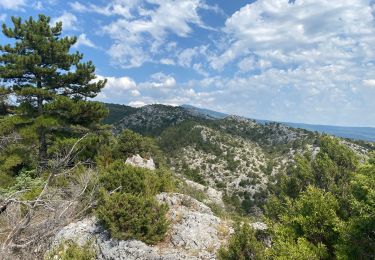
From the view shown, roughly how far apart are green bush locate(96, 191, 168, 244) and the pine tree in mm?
12030

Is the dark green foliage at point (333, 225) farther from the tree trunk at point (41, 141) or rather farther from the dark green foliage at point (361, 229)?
the tree trunk at point (41, 141)

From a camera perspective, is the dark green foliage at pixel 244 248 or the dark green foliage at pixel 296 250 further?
the dark green foliage at pixel 244 248

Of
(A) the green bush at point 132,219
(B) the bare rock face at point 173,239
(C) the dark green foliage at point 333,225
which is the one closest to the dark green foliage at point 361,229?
(C) the dark green foliage at point 333,225

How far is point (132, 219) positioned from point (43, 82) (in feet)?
53.3

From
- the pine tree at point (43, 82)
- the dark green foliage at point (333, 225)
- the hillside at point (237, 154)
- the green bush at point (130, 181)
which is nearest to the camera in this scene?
the dark green foliage at point (333, 225)

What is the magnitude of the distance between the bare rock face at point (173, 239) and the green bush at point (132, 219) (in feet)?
0.91

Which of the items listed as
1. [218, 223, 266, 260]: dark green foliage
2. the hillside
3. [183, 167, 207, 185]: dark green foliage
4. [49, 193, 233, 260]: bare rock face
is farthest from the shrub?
[183, 167, 207, 185]: dark green foliage

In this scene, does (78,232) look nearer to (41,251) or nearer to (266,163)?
(41,251)

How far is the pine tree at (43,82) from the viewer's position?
22828 mm

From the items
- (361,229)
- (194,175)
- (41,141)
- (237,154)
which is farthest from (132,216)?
(237,154)

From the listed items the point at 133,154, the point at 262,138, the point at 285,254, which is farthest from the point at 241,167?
the point at 285,254

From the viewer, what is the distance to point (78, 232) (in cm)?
1196

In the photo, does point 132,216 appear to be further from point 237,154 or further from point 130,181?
point 237,154

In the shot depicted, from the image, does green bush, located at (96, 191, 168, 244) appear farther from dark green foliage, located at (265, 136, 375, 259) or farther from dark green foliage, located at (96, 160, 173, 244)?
dark green foliage, located at (265, 136, 375, 259)
